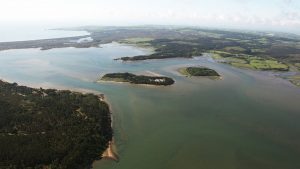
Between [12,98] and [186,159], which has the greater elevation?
[12,98]

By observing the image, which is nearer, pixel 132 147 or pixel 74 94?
pixel 132 147

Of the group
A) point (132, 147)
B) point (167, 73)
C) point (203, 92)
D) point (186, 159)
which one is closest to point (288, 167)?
point (186, 159)

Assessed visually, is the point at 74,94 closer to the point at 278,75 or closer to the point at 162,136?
the point at 162,136

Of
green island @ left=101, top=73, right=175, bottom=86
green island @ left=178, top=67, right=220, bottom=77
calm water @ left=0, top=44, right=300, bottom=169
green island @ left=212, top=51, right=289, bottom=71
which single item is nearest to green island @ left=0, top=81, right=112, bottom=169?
calm water @ left=0, top=44, right=300, bottom=169

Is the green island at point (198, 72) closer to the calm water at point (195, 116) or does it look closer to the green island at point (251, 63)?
the calm water at point (195, 116)

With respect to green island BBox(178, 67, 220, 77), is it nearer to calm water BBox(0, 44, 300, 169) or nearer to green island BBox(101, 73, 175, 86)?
calm water BBox(0, 44, 300, 169)

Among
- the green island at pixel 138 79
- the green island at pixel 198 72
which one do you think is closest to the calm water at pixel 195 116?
the green island at pixel 138 79
